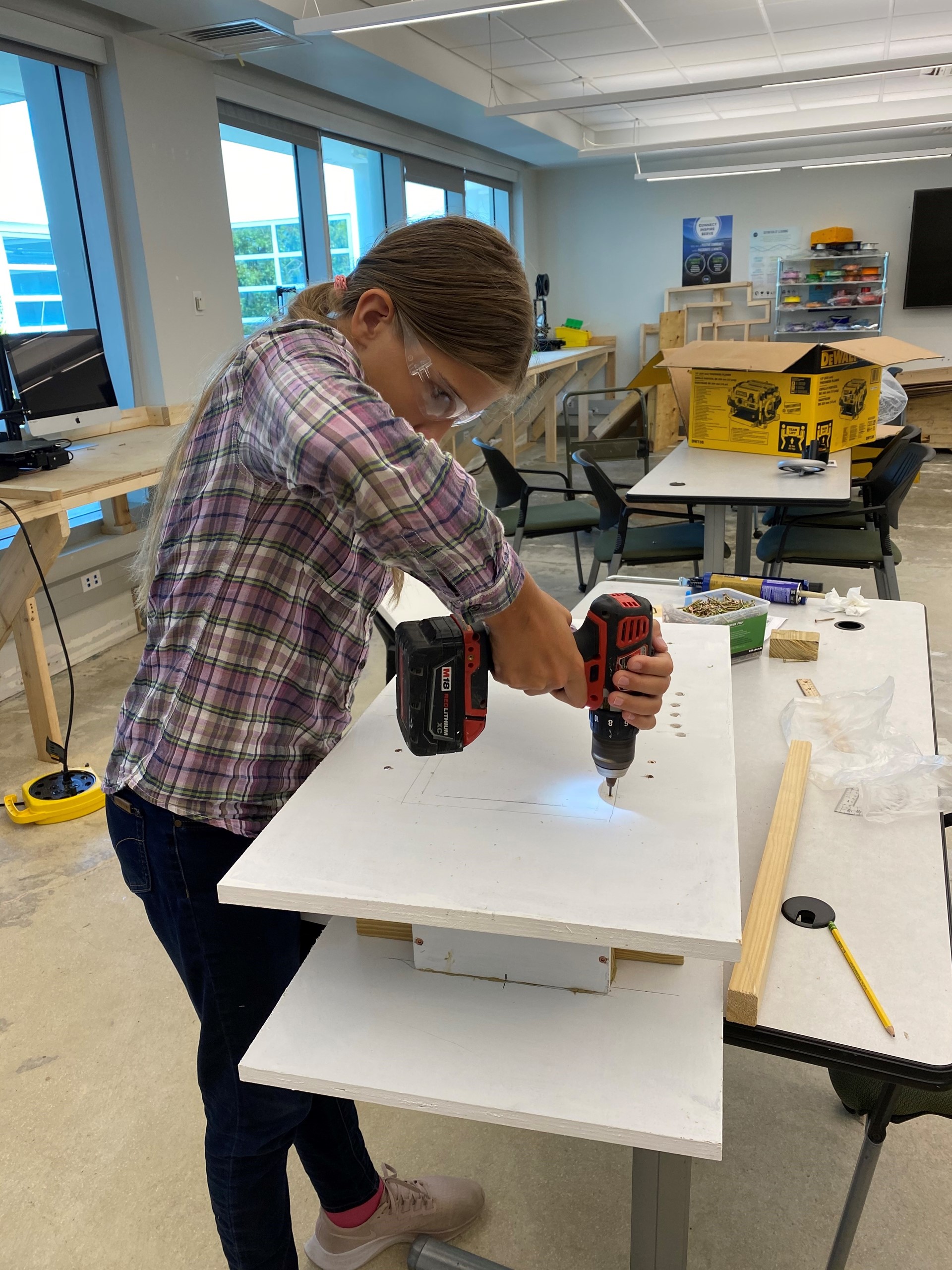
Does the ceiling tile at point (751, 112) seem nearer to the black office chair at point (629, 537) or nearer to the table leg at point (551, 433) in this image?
the table leg at point (551, 433)

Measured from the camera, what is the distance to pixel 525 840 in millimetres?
865

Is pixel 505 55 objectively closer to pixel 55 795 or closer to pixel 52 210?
pixel 52 210

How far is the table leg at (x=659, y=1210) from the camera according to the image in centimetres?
90

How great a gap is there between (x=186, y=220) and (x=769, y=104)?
5566 millimetres

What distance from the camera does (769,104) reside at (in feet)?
24.5

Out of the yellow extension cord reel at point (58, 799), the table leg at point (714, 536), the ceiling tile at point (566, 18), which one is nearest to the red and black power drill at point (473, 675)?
the yellow extension cord reel at point (58, 799)

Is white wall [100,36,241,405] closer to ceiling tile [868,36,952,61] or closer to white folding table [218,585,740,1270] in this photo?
white folding table [218,585,740,1270]

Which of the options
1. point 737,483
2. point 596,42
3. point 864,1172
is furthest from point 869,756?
point 596,42

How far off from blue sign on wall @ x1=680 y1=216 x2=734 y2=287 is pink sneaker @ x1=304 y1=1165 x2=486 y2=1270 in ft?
29.7

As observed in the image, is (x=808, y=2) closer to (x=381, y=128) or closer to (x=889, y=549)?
(x=381, y=128)

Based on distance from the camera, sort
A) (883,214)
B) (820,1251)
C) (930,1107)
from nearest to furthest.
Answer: (930,1107)
(820,1251)
(883,214)

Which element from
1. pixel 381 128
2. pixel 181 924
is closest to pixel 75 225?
pixel 381 128

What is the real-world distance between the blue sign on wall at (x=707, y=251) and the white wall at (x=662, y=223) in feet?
0.21

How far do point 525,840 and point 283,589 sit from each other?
1.12ft
